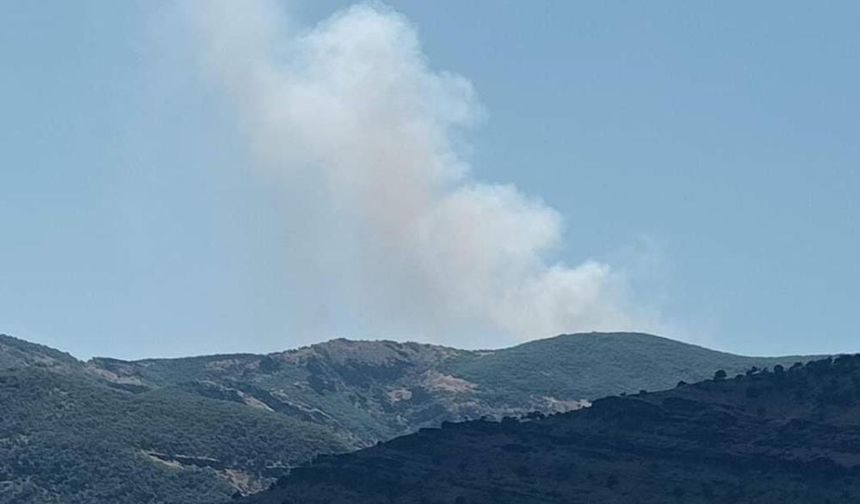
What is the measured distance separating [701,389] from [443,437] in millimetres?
27565

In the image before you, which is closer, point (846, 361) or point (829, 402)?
point (829, 402)

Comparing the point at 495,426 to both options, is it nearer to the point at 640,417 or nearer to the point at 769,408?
the point at 640,417

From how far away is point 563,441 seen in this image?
17062 cm

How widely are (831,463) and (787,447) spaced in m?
6.31

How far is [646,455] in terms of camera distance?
163375 millimetres

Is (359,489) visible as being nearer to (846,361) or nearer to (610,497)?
(610,497)

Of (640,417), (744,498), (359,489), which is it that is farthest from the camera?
(640,417)

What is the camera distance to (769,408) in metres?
170

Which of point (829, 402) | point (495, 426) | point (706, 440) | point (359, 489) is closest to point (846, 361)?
point (829, 402)

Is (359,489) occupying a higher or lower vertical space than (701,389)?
lower

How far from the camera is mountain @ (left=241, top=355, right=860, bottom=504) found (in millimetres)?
152250

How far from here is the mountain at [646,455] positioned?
5994 inches

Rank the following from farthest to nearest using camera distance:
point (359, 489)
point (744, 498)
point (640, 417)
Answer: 1. point (640, 417)
2. point (359, 489)
3. point (744, 498)

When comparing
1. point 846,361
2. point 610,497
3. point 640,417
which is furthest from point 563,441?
point 846,361
